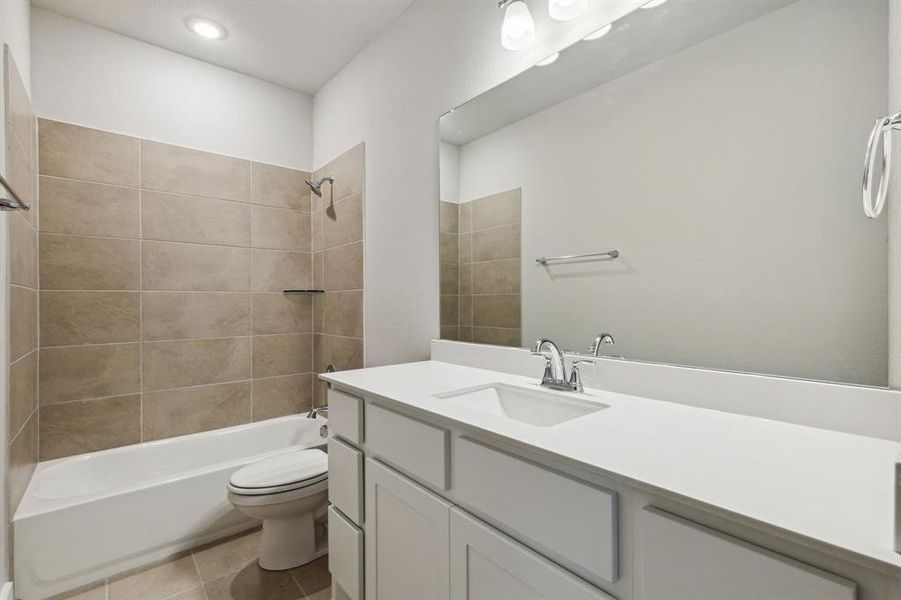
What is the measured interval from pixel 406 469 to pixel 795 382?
0.94 meters

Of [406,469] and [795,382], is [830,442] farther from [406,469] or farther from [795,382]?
[406,469]

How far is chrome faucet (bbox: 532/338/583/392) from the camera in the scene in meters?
1.21

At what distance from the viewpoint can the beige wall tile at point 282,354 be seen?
8.62ft

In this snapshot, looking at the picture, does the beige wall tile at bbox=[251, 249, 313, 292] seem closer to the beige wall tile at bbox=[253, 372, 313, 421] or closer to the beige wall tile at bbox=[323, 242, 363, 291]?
the beige wall tile at bbox=[323, 242, 363, 291]

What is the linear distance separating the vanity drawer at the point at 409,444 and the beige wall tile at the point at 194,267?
5.73 ft

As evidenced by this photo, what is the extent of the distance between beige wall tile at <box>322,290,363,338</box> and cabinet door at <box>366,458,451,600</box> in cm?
123

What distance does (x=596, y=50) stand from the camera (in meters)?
1.26

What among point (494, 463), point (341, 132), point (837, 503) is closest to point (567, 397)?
point (494, 463)

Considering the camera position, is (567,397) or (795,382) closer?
(795,382)

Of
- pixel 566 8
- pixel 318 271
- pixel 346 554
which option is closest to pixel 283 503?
pixel 346 554

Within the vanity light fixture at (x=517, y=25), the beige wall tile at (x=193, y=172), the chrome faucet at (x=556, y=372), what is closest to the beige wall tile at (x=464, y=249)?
the chrome faucet at (x=556, y=372)

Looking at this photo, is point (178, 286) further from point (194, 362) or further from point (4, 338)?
point (4, 338)

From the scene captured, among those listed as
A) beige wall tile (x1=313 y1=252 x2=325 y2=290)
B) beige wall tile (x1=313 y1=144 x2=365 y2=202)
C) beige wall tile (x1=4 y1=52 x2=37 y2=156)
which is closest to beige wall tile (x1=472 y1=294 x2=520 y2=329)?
beige wall tile (x1=313 y1=144 x2=365 y2=202)

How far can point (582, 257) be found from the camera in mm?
1325
